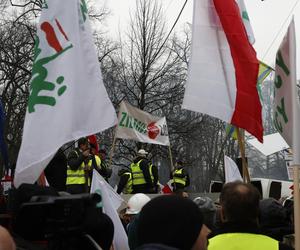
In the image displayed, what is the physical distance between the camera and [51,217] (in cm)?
228

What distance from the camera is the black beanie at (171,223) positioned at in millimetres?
2291

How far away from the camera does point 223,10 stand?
239 inches

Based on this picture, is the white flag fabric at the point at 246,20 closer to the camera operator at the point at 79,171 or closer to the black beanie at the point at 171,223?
the camera operator at the point at 79,171

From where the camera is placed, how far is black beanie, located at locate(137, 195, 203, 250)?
2291mm

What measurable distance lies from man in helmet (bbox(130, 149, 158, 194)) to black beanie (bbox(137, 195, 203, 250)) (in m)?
8.86

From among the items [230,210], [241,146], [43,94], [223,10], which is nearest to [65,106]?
[43,94]

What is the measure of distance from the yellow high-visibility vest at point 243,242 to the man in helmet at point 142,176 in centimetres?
782

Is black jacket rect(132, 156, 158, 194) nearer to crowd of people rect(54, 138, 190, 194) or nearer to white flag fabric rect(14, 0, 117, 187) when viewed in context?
crowd of people rect(54, 138, 190, 194)

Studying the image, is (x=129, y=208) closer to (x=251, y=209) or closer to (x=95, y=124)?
(x=95, y=124)

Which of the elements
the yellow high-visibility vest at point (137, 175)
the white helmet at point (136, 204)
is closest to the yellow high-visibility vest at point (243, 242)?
the white helmet at point (136, 204)

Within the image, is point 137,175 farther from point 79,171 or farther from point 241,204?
point 241,204

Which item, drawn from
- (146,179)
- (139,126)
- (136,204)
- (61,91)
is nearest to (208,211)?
(136,204)

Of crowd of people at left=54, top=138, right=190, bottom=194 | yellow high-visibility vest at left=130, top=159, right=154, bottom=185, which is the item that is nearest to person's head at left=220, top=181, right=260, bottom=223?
crowd of people at left=54, top=138, right=190, bottom=194

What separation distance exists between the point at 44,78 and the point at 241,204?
1.92 metres
